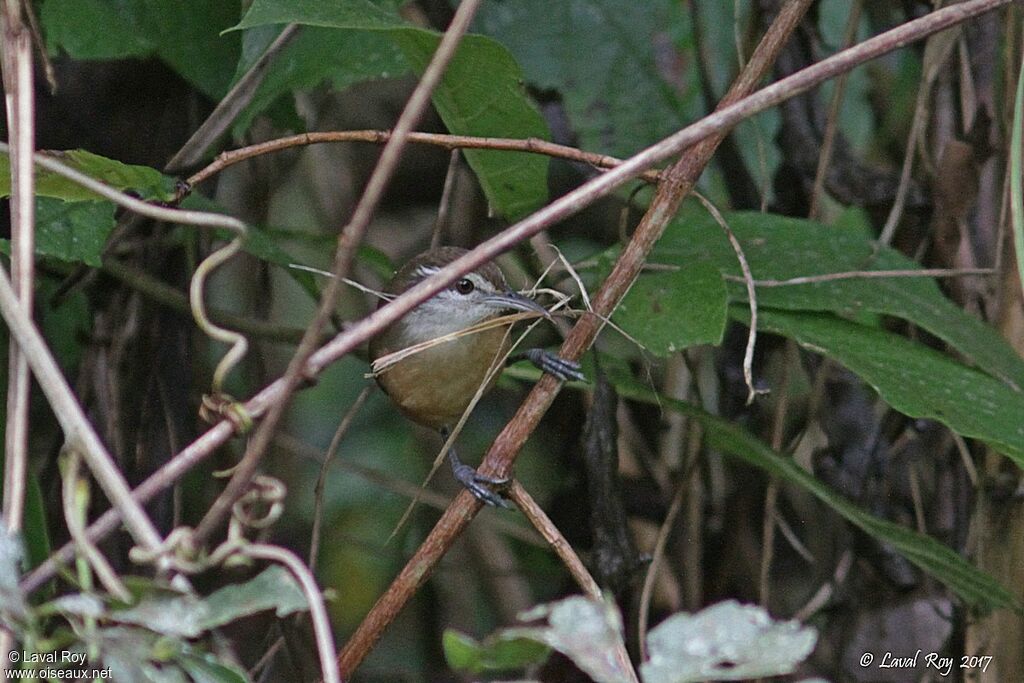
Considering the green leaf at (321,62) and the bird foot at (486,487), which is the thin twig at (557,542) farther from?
the green leaf at (321,62)

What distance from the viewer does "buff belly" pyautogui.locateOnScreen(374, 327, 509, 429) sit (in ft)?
8.77

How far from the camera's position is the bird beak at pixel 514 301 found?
2367 mm

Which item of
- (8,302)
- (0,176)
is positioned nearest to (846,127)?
(0,176)

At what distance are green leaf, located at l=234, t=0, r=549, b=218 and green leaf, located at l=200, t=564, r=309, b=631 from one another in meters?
0.96

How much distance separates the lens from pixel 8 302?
4.59 feet

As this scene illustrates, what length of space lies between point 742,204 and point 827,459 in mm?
811

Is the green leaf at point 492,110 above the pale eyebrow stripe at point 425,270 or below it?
above

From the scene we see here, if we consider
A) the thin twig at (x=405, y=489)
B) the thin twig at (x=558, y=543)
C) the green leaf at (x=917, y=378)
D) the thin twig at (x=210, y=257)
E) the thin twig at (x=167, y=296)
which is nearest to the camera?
the thin twig at (x=210, y=257)

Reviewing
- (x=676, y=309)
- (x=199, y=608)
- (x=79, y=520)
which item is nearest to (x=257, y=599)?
(x=199, y=608)

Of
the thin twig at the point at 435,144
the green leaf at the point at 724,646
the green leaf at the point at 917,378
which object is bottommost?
the green leaf at the point at 917,378

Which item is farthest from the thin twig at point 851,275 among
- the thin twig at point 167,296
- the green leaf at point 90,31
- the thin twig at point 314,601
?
the green leaf at point 90,31

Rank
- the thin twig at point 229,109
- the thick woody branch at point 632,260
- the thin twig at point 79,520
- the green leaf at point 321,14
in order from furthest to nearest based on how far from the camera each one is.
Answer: the thin twig at point 229,109
the green leaf at point 321,14
the thick woody branch at point 632,260
the thin twig at point 79,520

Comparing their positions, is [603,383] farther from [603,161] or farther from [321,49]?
[321,49]

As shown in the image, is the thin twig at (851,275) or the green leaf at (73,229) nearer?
the green leaf at (73,229)
